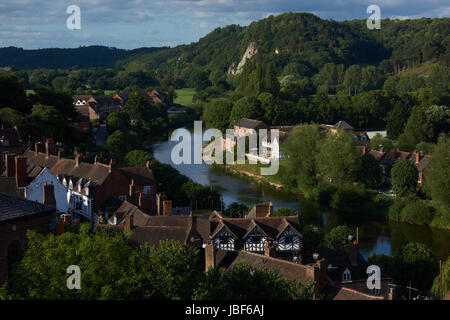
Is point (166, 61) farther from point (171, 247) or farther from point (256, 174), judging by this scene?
point (171, 247)

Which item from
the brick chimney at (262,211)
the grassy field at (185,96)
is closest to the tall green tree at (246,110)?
the grassy field at (185,96)

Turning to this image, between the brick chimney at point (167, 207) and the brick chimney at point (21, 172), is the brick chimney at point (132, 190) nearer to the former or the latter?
the brick chimney at point (167, 207)

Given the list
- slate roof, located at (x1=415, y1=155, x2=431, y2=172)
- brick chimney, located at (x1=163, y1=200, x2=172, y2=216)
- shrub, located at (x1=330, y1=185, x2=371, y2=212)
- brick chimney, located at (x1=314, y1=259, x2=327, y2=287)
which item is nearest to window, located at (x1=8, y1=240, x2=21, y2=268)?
brick chimney, located at (x1=314, y1=259, x2=327, y2=287)

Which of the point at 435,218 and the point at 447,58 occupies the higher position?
the point at 447,58

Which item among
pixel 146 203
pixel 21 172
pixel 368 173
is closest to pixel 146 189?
pixel 146 203

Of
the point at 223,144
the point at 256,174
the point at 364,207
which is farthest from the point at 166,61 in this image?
the point at 364,207

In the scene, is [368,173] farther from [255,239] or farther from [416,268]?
[255,239]
